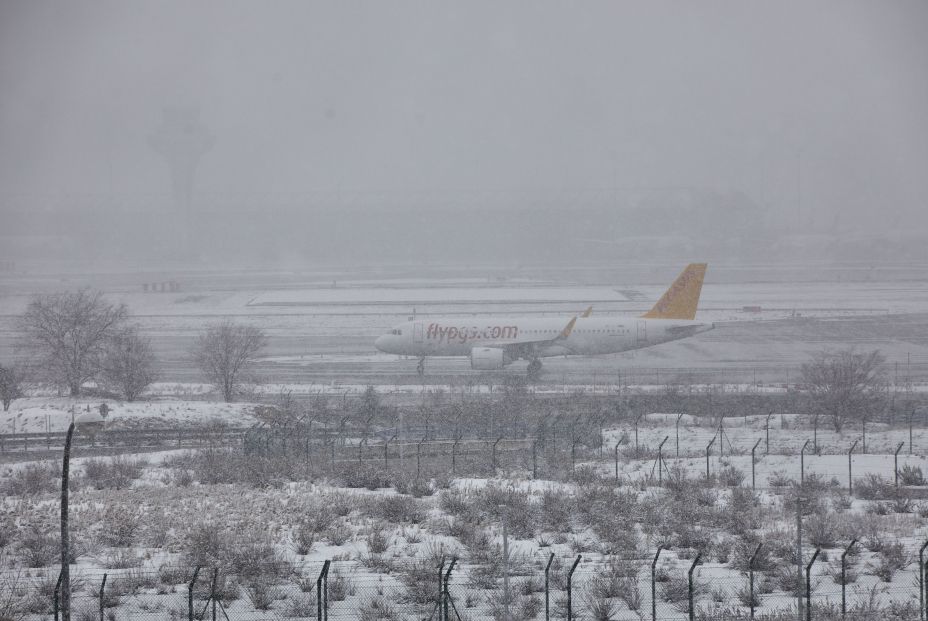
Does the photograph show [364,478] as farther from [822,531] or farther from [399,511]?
[822,531]

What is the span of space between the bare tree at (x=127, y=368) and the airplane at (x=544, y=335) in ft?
50.9

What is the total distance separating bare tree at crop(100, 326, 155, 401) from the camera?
161 ft

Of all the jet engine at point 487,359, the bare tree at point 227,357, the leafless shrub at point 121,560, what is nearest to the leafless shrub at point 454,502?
the leafless shrub at point 121,560

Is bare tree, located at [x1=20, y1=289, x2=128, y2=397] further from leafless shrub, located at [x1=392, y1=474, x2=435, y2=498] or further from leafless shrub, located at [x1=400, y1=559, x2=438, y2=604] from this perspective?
leafless shrub, located at [x1=400, y1=559, x2=438, y2=604]

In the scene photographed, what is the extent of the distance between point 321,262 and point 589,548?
561 feet

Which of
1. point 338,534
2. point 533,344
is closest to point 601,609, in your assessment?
point 338,534

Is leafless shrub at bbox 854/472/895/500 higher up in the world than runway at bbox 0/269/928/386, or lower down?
lower down

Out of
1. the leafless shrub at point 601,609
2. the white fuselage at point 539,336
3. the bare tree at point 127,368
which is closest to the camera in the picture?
the leafless shrub at point 601,609

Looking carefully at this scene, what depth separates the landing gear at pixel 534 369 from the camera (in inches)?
2214

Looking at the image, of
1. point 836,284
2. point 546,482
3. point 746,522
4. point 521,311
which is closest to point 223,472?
point 546,482

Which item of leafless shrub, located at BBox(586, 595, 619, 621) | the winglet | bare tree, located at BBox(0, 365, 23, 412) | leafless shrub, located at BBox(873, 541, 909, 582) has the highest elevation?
the winglet

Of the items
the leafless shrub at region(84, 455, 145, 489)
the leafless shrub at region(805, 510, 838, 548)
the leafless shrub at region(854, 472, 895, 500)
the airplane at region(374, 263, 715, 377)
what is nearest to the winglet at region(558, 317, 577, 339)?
the airplane at region(374, 263, 715, 377)

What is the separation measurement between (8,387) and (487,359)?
24842 mm

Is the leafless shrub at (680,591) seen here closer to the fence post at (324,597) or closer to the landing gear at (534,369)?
the fence post at (324,597)
